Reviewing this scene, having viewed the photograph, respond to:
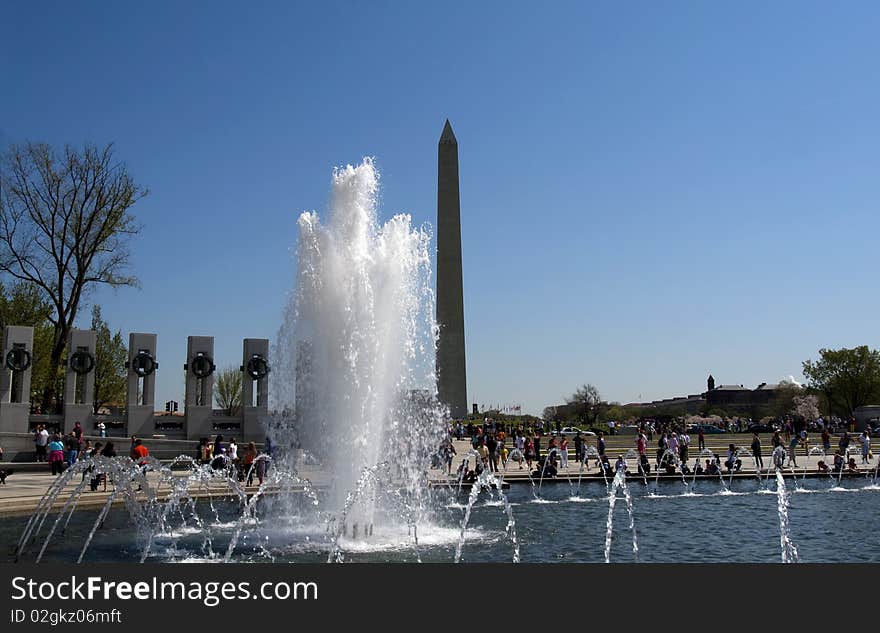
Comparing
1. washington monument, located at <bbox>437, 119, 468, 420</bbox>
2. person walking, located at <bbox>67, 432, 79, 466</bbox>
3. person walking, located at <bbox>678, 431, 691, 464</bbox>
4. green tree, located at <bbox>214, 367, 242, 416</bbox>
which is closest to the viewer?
person walking, located at <bbox>67, 432, 79, 466</bbox>

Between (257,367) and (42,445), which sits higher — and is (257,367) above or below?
above

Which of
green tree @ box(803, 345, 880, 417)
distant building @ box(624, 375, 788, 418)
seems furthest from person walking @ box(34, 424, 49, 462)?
distant building @ box(624, 375, 788, 418)

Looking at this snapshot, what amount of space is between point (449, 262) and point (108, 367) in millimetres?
22921

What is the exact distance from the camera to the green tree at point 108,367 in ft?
152

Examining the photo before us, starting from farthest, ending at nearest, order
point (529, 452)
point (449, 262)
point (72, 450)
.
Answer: point (449, 262) → point (529, 452) → point (72, 450)

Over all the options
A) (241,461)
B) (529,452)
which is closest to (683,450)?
(529,452)

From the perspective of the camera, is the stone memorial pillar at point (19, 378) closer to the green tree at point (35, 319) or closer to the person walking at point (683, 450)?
the green tree at point (35, 319)

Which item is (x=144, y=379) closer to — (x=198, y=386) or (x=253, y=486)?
(x=198, y=386)

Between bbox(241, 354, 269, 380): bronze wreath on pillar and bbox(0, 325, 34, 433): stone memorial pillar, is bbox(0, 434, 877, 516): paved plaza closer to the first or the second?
bbox(0, 325, 34, 433): stone memorial pillar

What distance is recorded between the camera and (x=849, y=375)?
81312 millimetres

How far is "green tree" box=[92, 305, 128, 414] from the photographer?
152 ft

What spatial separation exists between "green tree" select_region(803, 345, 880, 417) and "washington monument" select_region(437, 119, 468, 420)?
57.9 m

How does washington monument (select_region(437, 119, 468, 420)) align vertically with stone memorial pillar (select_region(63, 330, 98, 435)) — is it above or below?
above

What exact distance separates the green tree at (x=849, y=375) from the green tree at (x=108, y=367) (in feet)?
227
